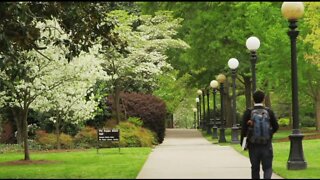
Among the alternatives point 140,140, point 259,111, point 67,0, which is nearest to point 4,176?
point 67,0

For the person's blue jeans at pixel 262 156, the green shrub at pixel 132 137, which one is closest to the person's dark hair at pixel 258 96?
the person's blue jeans at pixel 262 156

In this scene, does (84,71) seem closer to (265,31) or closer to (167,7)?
(167,7)

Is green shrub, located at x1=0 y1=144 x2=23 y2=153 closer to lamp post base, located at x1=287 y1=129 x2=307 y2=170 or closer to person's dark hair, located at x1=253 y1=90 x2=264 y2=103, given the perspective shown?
lamp post base, located at x1=287 y1=129 x2=307 y2=170

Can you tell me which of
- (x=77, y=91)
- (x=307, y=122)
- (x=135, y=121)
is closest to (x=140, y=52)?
(x=135, y=121)

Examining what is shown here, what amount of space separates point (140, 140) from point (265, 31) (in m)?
8.74

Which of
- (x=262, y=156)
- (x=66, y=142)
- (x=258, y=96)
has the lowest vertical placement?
(x=66, y=142)

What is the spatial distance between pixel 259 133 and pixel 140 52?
24.6 meters

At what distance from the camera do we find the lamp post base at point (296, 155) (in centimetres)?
1541

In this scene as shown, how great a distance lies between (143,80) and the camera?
126 feet

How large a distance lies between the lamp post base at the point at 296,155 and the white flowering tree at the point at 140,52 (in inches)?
696

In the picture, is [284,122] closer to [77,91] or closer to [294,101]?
[77,91]

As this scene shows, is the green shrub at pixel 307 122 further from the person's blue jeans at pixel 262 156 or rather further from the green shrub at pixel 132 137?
the person's blue jeans at pixel 262 156

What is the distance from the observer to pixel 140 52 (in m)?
35.7

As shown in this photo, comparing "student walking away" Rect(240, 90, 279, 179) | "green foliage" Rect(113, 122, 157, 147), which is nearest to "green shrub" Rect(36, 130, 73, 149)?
"green foliage" Rect(113, 122, 157, 147)
